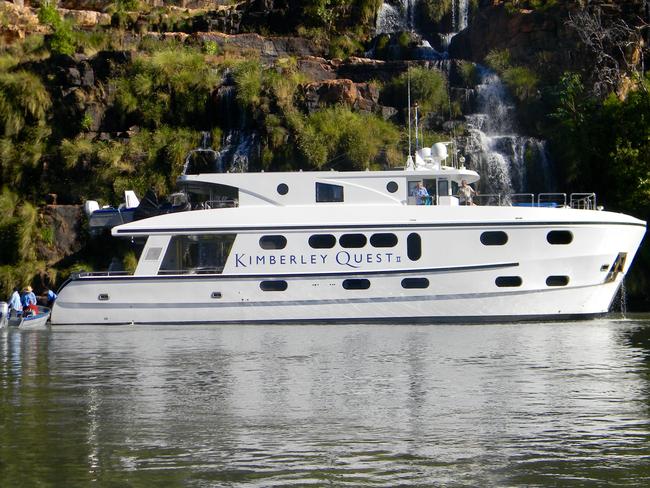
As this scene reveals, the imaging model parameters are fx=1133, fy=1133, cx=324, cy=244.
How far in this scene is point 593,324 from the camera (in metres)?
28.8

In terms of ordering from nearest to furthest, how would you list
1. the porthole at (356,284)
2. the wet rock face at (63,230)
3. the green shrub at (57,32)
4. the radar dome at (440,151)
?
1. the porthole at (356,284)
2. the radar dome at (440,151)
3. the wet rock face at (63,230)
4. the green shrub at (57,32)

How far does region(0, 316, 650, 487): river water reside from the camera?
12445mm

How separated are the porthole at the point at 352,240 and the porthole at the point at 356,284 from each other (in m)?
0.91

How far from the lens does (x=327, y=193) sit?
30.6m

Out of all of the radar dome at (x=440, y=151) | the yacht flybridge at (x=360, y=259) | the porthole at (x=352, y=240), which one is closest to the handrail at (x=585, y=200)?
the yacht flybridge at (x=360, y=259)

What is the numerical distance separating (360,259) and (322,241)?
1.10 metres

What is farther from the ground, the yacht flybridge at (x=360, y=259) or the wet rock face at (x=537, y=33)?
the wet rock face at (x=537, y=33)

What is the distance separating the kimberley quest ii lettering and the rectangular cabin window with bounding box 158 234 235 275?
1.86ft

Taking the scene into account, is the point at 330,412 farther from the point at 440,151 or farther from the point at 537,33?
the point at 537,33

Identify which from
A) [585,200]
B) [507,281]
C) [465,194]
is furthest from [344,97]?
[507,281]

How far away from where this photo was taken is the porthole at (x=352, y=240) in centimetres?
2948

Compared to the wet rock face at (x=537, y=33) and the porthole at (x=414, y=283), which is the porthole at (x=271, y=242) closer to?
the porthole at (x=414, y=283)

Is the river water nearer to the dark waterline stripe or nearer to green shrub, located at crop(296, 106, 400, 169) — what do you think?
the dark waterline stripe

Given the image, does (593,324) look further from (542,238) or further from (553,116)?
(553,116)
